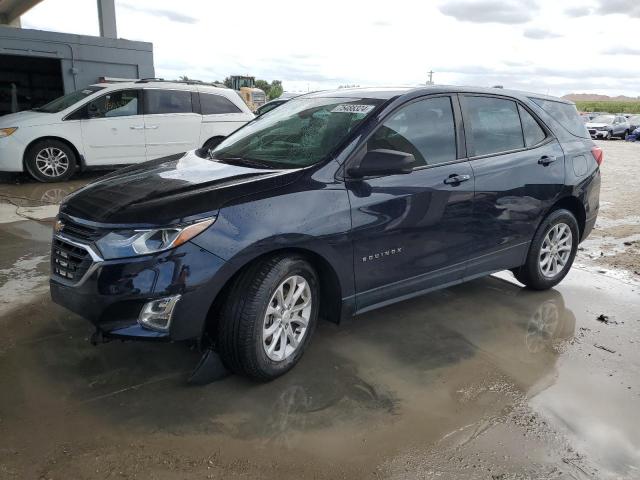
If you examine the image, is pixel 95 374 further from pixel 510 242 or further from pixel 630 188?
pixel 630 188

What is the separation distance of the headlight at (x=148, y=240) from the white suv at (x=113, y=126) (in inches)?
285

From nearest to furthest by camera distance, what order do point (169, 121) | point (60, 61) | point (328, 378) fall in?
point (328, 378) < point (169, 121) < point (60, 61)

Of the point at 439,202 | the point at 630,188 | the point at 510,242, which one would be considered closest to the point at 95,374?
the point at 439,202

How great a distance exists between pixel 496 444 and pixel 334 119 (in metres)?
2.25

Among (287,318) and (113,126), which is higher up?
(113,126)

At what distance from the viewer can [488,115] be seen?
4242mm

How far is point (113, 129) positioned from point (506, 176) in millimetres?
7398

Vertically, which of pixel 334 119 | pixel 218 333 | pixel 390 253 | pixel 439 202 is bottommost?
pixel 218 333

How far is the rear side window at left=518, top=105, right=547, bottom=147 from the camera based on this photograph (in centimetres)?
450

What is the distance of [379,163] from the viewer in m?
3.29

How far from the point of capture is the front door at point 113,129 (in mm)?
9258

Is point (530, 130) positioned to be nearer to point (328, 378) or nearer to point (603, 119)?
point (328, 378)

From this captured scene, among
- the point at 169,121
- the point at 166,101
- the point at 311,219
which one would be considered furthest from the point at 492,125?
the point at 166,101

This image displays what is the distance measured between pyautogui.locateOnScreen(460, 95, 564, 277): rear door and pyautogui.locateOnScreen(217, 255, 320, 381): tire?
157 centimetres
